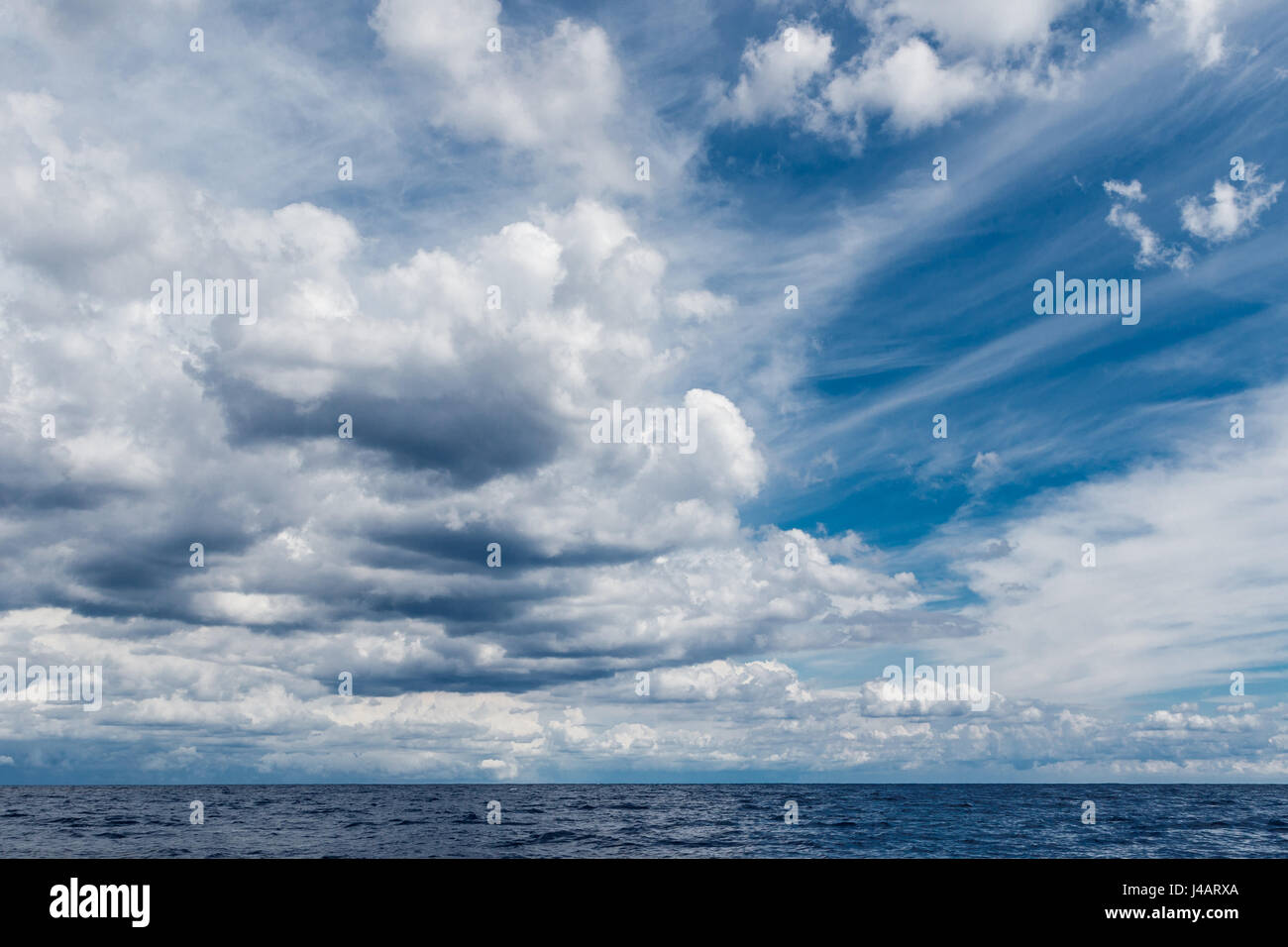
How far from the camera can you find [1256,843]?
5884cm

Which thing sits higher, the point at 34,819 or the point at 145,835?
the point at 145,835

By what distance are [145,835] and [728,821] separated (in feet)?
167
